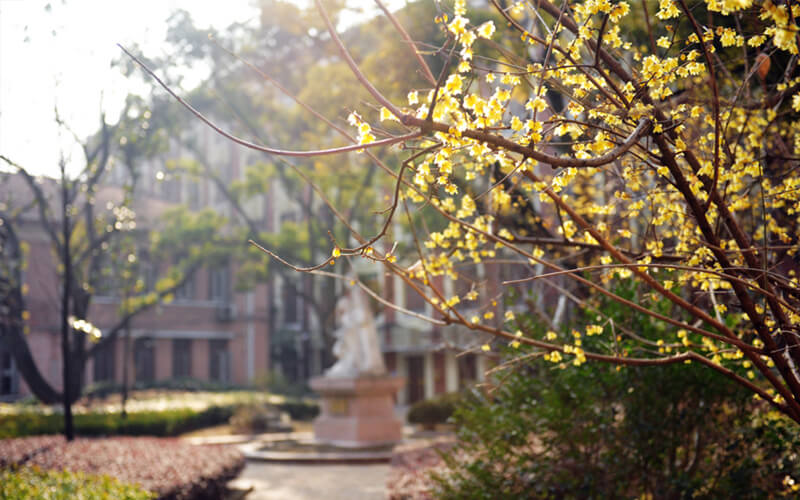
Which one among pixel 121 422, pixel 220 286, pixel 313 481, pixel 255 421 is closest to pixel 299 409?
pixel 255 421

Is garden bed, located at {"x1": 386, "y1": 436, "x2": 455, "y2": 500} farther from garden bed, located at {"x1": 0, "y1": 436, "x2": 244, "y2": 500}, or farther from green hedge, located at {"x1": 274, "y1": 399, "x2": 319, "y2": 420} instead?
green hedge, located at {"x1": 274, "y1": 399, "x2": 319, "y2": 420}

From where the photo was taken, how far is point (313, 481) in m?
12.1

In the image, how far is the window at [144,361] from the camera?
109ft

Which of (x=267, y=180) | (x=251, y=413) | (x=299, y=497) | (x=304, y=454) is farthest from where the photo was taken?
(x=267, y=180)

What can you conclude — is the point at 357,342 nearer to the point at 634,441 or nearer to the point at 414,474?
the point at 414,474

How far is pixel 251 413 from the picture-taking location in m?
20.9

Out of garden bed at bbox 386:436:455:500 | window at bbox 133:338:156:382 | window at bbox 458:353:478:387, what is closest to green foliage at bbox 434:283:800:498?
garden bed at bbox 386:436:455:500

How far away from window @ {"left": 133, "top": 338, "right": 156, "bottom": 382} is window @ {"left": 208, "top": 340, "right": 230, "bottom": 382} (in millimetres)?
3217

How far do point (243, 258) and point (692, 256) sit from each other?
22756 millimetres

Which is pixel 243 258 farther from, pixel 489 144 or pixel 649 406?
pixel 489 144

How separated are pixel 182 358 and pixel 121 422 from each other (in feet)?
62.1

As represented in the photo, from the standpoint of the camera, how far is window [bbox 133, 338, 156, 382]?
33.3 meters

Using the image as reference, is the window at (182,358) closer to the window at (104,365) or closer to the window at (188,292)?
the window at (188,292)

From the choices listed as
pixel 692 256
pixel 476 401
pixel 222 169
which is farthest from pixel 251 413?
pixel 222 169
